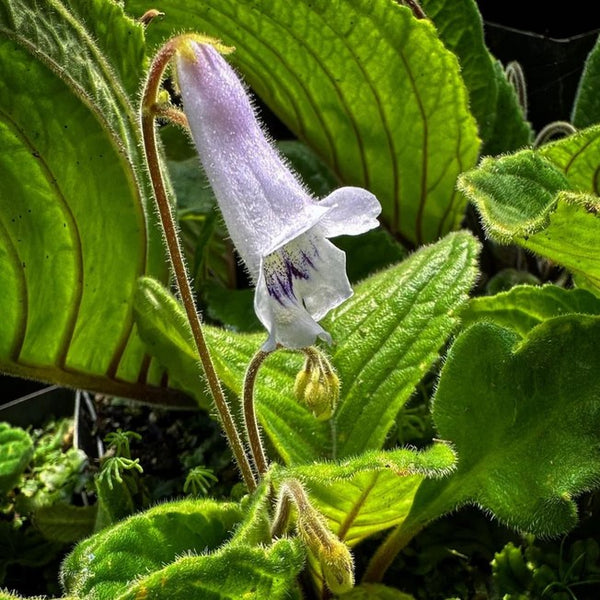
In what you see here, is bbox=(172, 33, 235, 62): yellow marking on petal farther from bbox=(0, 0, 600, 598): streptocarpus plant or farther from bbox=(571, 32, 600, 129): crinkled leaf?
bbox=(571, 32, 600, 129): crinkled leaf

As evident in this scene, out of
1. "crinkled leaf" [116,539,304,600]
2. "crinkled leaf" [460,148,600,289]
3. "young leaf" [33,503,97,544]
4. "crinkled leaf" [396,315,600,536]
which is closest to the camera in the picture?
"crinkled leaf" [116,539,304,600]

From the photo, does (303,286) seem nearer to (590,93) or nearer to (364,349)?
(364,349)

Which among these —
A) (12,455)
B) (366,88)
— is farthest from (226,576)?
(366,88)

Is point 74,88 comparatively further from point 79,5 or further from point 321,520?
point 321,520

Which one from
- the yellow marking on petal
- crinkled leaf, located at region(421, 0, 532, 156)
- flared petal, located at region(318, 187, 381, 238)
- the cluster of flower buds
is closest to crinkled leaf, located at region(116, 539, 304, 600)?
the cluster of flower buds

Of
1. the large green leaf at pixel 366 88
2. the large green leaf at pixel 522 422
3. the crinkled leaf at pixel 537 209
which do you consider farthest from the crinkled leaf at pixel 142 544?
the large green leaf at pixel 366 88
